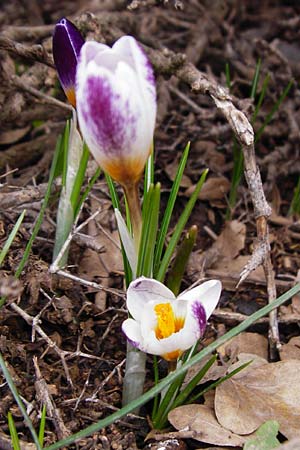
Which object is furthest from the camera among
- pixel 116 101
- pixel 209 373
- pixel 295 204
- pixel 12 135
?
pixel 12 135

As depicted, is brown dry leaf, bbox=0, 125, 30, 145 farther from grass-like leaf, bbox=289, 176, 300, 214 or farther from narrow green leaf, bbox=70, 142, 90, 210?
grass-like leaf, bbox=289, 176, 300, 214

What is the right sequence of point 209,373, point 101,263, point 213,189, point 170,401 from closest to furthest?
point 170,401 < point 209,373 < point 101,263 < point 213,189

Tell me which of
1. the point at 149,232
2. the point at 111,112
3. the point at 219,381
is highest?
the point at 111,112

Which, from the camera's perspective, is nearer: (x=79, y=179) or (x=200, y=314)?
(x=200, y=314)

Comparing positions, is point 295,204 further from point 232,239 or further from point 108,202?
point 108,202

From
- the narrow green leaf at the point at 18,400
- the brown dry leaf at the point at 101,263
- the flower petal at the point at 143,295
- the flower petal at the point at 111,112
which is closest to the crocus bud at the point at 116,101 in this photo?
the flower petal at the point at 111,112

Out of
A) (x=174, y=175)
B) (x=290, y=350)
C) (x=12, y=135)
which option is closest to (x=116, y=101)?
(x=290, y=350)

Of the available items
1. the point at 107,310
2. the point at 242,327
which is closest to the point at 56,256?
the point at 107,310

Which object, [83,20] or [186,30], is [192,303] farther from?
[186,30]
